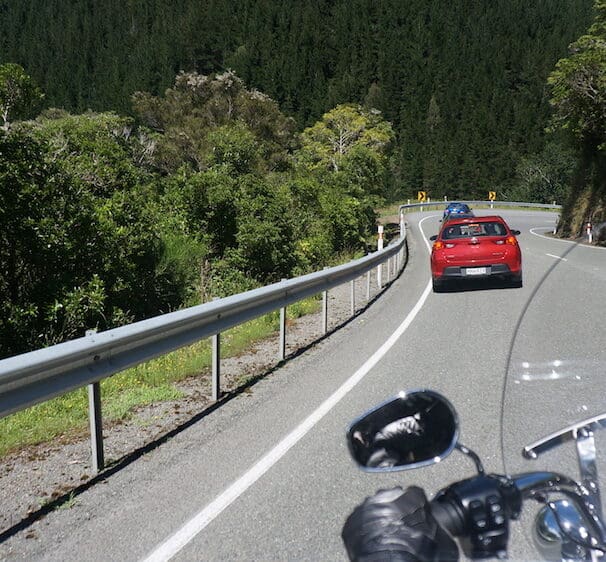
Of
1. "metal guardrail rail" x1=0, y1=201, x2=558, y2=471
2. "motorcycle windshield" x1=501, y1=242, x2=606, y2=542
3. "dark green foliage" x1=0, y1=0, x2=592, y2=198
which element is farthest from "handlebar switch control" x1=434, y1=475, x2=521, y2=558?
"dark green foliage" x1=0, y1=0, x2=592, y2=198

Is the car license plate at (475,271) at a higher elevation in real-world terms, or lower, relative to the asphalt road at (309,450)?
lower

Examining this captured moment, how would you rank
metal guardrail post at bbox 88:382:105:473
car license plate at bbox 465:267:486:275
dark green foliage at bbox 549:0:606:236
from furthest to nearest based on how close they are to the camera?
dark green foliage at bbox 549:0:606:236 < car license plate at bbox 465:267:486:275 < metal guardrail post at bbox 88:382:105:473

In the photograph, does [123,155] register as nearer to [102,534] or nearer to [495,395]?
[495,395]

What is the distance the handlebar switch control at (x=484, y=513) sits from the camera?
161cm

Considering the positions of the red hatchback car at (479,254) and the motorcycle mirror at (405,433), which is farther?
the red hatchback car at (479,254)

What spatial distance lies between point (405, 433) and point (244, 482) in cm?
270

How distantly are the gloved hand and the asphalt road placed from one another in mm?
644

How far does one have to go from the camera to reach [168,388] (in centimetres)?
683

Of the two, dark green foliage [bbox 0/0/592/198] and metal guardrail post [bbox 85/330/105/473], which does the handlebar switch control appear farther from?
dark green foliage [bbox 0/0/592/198]

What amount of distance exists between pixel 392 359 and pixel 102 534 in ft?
15.6

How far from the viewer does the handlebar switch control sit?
161 centimetres

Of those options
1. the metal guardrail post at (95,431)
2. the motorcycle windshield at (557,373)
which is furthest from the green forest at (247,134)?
the motorcycle windshield at (557,373)

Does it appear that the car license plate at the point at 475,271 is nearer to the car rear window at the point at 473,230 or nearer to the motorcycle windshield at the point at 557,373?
the car rear window at the point at 473,230

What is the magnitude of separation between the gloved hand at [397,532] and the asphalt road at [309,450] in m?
0.64
